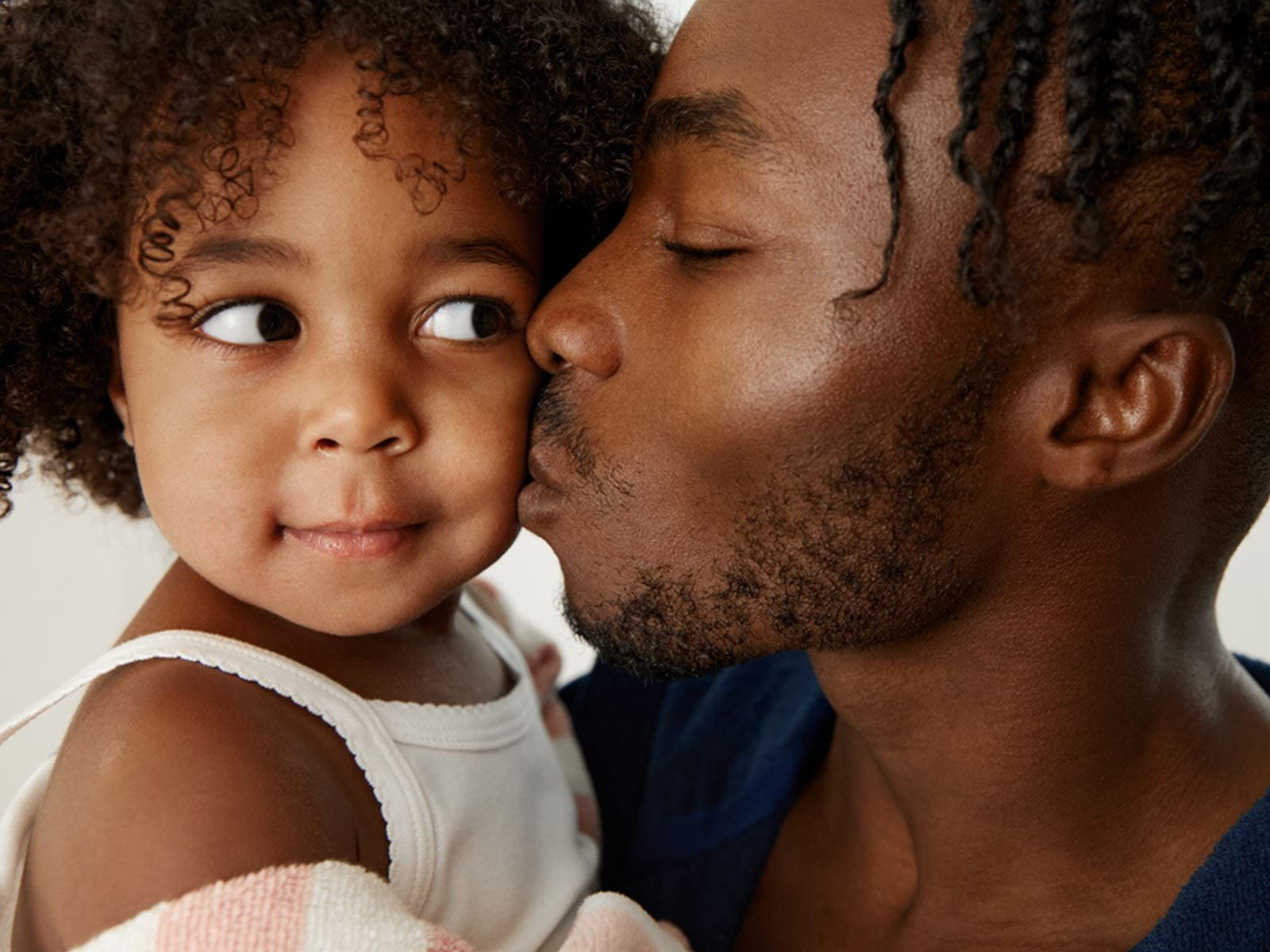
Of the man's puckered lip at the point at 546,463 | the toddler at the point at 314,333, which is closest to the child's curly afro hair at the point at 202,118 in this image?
the toddler at the point at 314,333

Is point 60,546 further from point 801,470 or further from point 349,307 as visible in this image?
point 801,470

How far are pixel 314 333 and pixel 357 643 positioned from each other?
335 mm

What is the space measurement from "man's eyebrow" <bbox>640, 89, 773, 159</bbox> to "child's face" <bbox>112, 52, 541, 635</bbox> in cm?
17

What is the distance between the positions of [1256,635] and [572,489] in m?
1.65

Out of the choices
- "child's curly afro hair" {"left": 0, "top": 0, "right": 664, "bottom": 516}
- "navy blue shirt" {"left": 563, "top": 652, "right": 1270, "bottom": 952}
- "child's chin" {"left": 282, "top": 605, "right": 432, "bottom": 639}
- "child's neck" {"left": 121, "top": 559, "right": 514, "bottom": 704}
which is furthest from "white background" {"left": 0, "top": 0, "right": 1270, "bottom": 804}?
"child's chin" {"left": 282, "top": 605, "right": 432, "bottom": 639}

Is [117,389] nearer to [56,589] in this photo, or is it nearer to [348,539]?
[348,539]

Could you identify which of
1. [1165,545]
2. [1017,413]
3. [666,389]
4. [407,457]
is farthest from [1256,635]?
[407,457]

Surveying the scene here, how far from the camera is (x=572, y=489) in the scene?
128cm

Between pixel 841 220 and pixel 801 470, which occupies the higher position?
pixel 841 220

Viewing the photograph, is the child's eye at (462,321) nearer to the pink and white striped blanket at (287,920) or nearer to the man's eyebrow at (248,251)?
the man's eyebrow at (248,251)

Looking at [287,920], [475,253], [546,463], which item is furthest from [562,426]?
[287,920]

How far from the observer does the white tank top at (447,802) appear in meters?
1.18

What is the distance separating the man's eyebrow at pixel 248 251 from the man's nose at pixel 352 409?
9 cm

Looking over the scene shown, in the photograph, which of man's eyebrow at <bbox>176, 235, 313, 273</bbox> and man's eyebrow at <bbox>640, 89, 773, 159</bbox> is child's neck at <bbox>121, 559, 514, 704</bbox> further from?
man's eyebrow at <bbox>640, 89, 773, 159</bbox>
